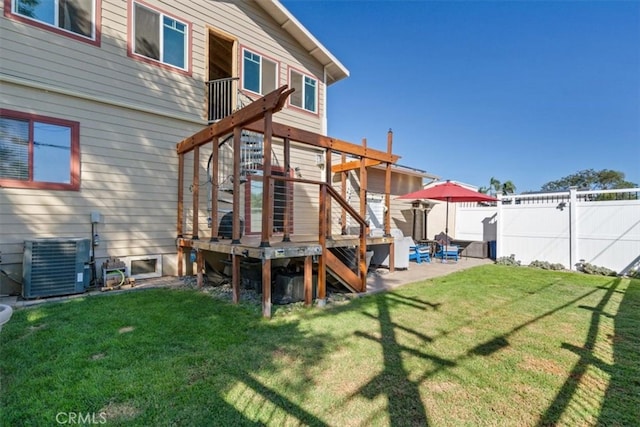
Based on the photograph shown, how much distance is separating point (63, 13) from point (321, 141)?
16.7 ft

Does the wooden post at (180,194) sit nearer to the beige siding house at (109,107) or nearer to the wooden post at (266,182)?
the beige siding house at (109,107)

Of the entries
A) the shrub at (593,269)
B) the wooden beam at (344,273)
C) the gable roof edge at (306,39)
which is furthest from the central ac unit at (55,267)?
the shrub at (593,269)

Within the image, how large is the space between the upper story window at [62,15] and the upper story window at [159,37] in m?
0.70

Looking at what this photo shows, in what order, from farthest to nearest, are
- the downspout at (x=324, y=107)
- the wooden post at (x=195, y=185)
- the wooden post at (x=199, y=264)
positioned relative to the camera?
the downspout at (x=324, y=107), the wooden post at (x=195, y=185), the wooden post at (x=199, y=264)

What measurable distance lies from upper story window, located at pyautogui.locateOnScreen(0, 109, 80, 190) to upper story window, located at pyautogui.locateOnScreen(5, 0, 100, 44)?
1620 millimetres

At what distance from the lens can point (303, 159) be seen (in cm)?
901

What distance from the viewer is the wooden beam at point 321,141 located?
5641mm

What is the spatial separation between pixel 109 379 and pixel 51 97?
5.31m

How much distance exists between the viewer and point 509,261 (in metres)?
9.86

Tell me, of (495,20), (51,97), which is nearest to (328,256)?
(51,97)

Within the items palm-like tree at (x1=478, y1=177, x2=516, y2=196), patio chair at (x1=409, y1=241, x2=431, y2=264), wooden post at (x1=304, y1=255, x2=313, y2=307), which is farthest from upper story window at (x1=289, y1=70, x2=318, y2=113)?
palm-like tree at (x1=478, y1=177, x2=516, y2=196)

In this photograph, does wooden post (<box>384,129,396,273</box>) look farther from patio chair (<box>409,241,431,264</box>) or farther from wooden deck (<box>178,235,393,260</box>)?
patio chair (<box>409,241,431,264</box>)

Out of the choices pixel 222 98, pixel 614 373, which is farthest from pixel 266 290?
pixel 222 98

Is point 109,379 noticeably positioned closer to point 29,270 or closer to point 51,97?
point 29,270
